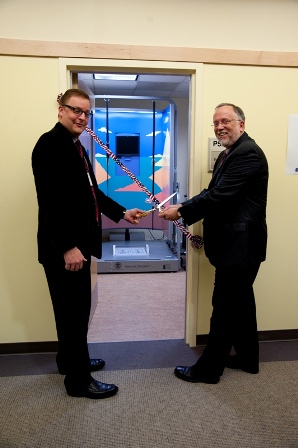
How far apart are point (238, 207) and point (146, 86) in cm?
407

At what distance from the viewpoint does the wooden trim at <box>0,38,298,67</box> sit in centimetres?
238

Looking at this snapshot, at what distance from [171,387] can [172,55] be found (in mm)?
2070

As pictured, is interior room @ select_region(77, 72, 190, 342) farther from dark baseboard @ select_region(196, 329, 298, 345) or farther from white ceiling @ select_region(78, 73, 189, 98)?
dark baseboard @ select_region(196, 329, 298, 345)

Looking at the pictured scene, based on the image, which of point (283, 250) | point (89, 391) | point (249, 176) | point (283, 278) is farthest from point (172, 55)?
point (89, 391)

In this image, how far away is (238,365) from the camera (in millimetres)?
2438

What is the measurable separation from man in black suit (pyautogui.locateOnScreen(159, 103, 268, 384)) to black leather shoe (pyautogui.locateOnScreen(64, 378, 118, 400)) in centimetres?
45

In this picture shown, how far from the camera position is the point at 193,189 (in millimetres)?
2625

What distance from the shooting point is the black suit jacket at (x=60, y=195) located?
72.6 inches

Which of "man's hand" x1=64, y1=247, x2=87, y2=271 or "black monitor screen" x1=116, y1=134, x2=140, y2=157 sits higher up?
"black monitor screen" x1=116, y1=134, x2=140, y2=157

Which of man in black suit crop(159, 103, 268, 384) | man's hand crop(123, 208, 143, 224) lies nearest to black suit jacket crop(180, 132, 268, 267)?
man in black suit crop(159, 103, 268, 384)

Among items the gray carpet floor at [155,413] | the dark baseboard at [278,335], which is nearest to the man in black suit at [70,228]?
the gray carpet floor at [155,413]

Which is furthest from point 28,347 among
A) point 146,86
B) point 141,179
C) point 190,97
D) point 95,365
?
point 146,86

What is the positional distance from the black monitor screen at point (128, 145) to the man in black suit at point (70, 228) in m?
3.42

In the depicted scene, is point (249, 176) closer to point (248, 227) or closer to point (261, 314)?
point (248, 227)
